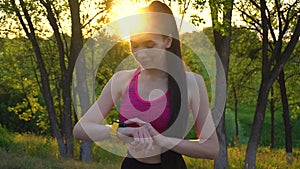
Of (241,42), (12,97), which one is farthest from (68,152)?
(12,97)

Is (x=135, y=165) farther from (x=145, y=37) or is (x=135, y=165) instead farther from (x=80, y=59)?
Answer: (x=80, y=59)

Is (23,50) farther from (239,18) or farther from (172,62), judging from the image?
(172,62)

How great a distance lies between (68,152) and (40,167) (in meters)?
8.81

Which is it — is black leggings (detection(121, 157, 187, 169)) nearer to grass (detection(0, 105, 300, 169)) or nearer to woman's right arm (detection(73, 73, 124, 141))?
woman's right arm (detection(73, 73, 124, 141))

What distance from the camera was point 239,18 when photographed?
2103 cm

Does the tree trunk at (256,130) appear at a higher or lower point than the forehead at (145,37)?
lower

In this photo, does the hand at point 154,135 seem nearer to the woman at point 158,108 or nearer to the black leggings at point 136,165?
the woman at point 158,108

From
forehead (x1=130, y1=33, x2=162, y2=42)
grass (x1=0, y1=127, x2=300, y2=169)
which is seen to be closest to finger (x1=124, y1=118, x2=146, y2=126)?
forehead (x1=130, y1=33, x2=162, y2=42)

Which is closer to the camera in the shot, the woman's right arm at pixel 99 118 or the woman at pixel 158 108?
the woman at pixel 158 108

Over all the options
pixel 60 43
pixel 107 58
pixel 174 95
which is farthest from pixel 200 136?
pixel 107 58

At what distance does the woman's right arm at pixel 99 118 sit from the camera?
8.96 feet

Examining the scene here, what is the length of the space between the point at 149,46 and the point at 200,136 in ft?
1.70

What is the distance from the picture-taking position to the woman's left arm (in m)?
2.55

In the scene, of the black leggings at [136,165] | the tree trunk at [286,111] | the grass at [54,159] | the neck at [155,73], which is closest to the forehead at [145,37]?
the neck at [155,73]
